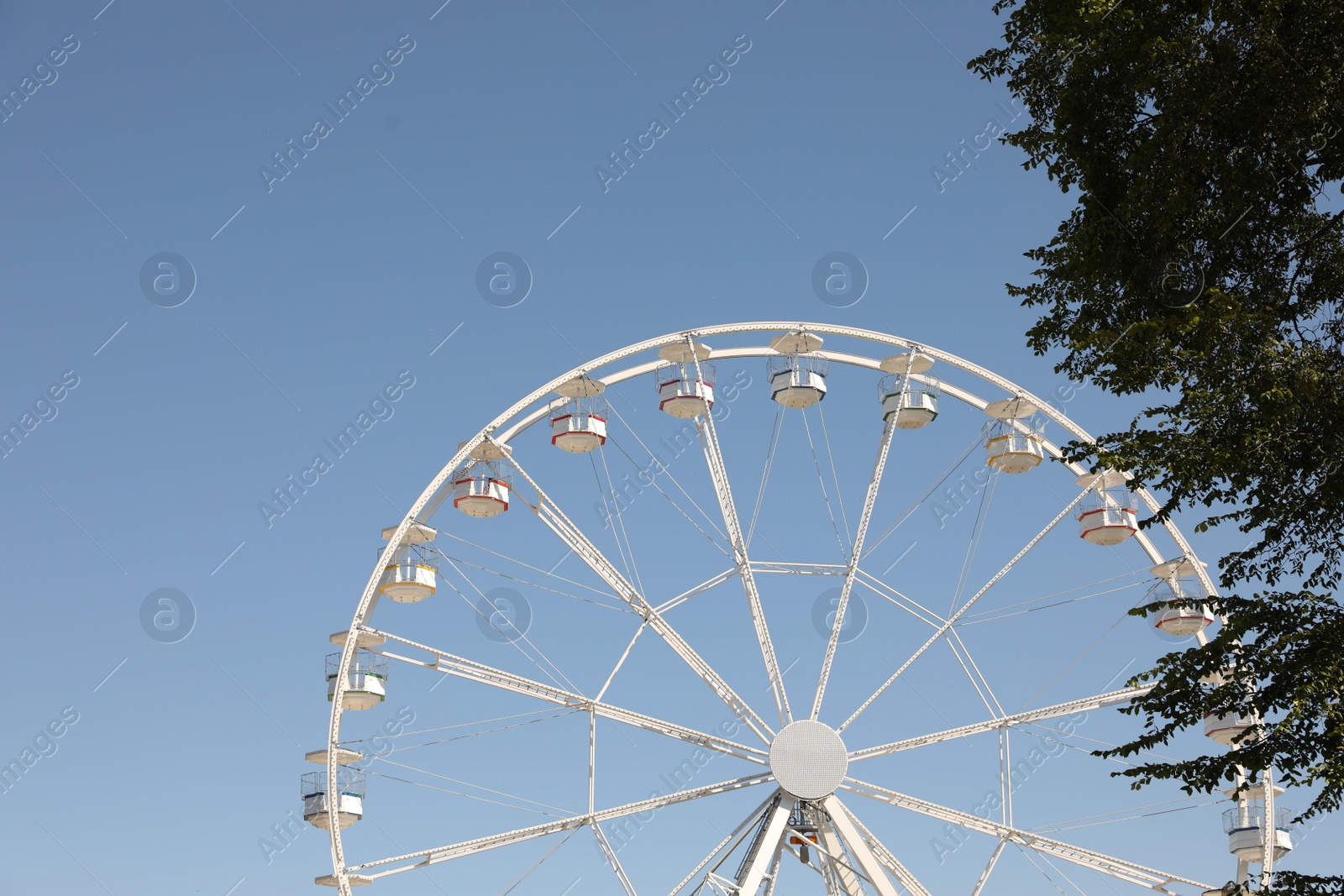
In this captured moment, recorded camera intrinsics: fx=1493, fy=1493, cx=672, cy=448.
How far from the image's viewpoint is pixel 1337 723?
44.0 ft

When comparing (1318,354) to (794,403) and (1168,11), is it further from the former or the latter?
(794,403)

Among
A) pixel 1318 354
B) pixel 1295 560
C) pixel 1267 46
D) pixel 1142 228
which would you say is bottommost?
pixel 1295 560

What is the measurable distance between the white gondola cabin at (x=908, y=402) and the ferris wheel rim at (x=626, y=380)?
249mm

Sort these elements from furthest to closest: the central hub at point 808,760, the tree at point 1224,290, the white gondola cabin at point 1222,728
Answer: the white gondola cabin at point 1222,728
the central hub at point 808,760
the tree at point 1224,290

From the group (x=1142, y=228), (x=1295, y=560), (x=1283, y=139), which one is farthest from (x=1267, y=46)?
(x=1295, y=560)

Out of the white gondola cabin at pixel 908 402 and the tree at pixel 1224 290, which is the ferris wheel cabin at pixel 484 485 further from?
the tree at pixel 1224 290

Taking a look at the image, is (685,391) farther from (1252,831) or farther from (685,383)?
(1252,831)

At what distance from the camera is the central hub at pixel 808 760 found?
1139 inches

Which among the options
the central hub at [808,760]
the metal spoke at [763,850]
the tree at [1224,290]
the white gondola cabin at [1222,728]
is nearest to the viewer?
the tree at [1224,290]

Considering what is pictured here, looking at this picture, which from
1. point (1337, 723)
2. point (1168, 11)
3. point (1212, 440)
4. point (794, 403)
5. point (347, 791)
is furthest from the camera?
point (794, 403)

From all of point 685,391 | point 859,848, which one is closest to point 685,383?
point 685,391

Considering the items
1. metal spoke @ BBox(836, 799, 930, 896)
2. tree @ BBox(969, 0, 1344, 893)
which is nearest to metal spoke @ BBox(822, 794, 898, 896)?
metal spoke @ BBox(836, 799, 930, 896)

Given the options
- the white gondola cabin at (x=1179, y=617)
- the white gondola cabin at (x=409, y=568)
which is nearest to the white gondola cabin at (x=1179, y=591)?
the white gondola cabin at (x=1179, y=617)

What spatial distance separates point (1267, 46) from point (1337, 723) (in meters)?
6.58
